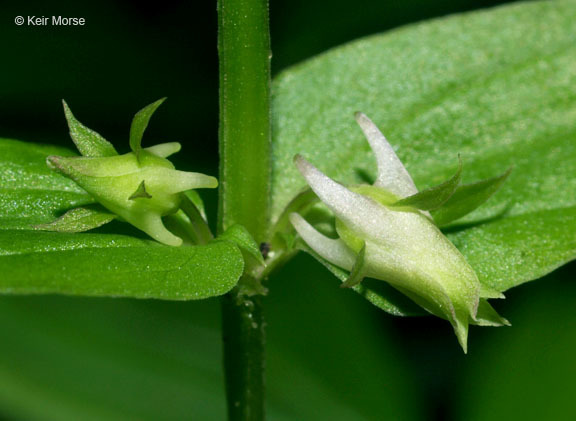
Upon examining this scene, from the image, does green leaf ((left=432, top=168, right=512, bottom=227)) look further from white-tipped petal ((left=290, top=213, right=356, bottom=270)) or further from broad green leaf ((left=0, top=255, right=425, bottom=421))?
broad green leaf ((left=0, top=255, right=425, bottom=421))

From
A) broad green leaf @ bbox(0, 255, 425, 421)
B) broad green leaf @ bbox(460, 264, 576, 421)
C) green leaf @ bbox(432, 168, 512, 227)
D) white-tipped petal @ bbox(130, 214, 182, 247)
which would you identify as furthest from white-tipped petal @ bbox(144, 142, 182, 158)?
broad green leaf @ bbox(460, 264, 576, 421)

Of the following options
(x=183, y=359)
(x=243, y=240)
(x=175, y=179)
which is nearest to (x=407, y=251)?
(x=243, y=240)

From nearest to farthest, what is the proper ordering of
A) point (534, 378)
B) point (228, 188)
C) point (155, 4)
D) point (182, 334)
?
point (228, 188)
point (534, 378)
point (182, 334)
point (155, 4)

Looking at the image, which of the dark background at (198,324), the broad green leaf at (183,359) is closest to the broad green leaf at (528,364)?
the dark background at (198,324)

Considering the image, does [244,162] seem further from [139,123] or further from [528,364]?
[528,364]

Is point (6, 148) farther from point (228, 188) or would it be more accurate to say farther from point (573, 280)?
point (573, 280)

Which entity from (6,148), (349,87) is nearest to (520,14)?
(349,87)
